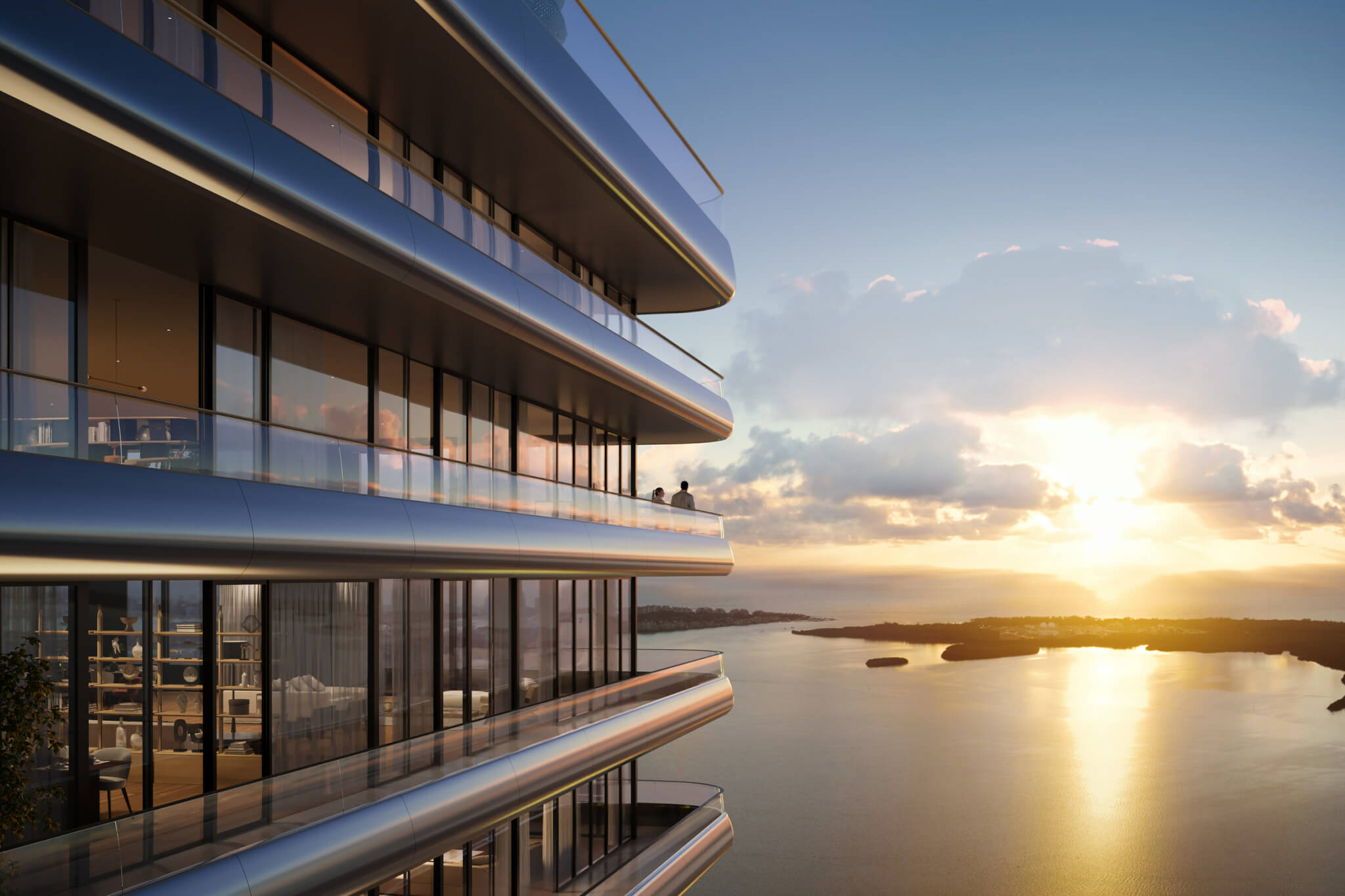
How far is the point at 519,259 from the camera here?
16062 mm

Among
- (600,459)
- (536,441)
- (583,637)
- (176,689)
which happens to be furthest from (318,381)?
(600,459)

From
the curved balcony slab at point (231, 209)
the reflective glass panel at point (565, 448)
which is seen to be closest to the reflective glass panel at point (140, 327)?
the curved balcony slab at point (231, 209)

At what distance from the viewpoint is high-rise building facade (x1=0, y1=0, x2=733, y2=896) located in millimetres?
8438

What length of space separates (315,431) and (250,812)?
4.23m

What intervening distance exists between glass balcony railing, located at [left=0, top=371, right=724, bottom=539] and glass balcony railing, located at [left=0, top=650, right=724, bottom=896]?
3051mm

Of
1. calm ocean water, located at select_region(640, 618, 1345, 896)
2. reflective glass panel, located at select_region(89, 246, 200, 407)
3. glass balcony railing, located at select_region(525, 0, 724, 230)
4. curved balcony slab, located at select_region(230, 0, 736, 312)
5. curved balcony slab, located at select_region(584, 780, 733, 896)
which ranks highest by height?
glass balcony railing, located at select_region(525, 0, 724, 230)

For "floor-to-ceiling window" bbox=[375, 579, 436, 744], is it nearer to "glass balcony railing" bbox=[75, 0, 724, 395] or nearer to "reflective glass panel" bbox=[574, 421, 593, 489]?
"glass balcony railing" bbox=[75, 0, 724, 395]

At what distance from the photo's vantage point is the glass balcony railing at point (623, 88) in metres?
17.8

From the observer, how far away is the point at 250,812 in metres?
9.99

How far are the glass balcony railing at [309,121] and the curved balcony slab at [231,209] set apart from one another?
0.27 m

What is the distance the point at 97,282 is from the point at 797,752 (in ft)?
346

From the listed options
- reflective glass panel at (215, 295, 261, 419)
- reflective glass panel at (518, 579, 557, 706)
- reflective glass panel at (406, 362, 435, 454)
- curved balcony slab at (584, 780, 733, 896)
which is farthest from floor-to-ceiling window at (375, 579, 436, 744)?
curved balcony slab at (584, 780, 733, 896)

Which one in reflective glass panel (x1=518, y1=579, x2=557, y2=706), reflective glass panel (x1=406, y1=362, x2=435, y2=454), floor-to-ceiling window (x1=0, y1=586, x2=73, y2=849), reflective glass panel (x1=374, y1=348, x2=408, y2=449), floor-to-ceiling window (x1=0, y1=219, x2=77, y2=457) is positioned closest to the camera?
floor-to-ceiling window (x1=0, y1=586, x2=73, y2=849)

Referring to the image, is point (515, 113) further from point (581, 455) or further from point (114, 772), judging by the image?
point (114, 772)
